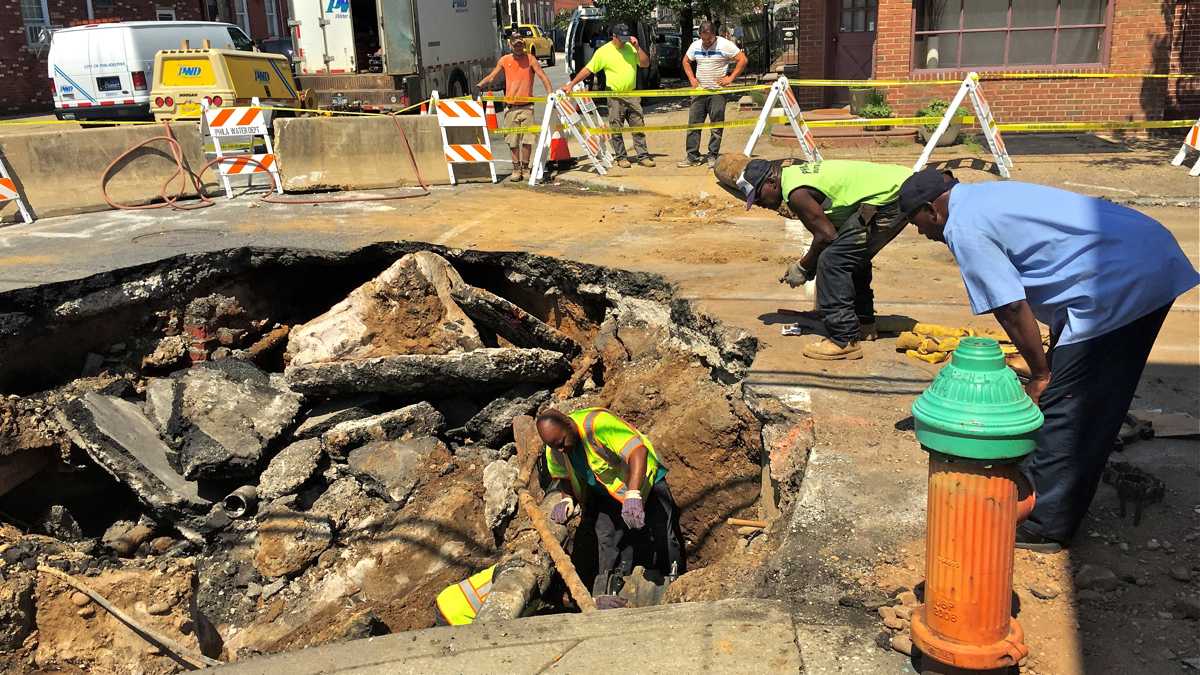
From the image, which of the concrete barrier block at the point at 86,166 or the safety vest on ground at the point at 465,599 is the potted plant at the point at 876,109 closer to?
the concrete barrier block at the point at 86,166

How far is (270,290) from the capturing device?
27.8 feet

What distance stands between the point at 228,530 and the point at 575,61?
20.5 m

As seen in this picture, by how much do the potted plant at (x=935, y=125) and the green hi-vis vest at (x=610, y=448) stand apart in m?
9.23

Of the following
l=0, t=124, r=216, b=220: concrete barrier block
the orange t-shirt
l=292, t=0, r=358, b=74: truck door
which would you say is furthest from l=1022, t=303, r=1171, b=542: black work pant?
l=292, t=0, r=358, b=74: truck door

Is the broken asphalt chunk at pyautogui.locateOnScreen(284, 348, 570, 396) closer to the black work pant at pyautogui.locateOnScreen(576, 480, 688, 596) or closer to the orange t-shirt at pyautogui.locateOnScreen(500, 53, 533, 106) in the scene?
the black work pant at pyautogui.locateOnScreen(576, 480, 688, 596)

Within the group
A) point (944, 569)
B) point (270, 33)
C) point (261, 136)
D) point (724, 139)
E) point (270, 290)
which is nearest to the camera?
point (944, 569)

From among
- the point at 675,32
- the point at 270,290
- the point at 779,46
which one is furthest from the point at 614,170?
the point at 779,46

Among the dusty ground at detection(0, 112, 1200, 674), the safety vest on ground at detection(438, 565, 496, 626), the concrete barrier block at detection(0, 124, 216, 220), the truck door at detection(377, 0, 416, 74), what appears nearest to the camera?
the dusty ground at detection(0, 112, 1200, 674)

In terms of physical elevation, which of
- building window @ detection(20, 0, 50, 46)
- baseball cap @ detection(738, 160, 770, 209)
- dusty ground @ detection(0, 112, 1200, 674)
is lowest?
dusty ground @ detection(0, 112, 1200, 674)

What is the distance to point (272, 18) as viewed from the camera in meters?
39.7

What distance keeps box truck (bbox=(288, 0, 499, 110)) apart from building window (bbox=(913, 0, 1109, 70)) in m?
9.40

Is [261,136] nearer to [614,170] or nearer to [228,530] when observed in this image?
[614,170]

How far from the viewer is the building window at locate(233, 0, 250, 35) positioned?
37062 mm

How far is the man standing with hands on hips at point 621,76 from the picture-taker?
13.0 metres
